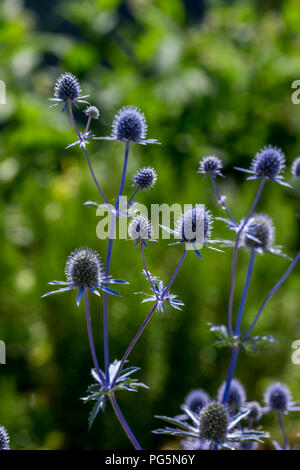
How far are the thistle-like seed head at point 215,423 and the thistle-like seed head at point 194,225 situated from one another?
11.0 inches

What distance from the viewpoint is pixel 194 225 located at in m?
0.71

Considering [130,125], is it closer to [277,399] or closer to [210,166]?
[210,166]

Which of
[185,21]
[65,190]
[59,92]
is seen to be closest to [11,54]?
[65,190]

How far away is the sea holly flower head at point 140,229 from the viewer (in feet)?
2.29

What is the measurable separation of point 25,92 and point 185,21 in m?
1.99

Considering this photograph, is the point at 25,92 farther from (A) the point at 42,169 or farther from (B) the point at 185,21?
(B) the point at 185,21

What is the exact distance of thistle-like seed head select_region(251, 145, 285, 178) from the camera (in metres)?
0.82

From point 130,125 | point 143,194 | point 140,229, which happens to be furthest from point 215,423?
point 143,194

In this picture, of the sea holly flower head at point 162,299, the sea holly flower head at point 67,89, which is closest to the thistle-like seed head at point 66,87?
the sea holly flower head at point 67,89

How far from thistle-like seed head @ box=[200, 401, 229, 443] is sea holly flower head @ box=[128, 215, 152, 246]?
30 cm

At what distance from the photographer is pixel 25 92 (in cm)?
383

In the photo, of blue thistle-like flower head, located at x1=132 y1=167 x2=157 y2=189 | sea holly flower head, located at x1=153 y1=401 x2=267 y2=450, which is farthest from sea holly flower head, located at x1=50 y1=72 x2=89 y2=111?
sea holly flower head, located at x1=153 y1=401 x2=267 y2=450

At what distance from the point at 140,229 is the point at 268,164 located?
27cm

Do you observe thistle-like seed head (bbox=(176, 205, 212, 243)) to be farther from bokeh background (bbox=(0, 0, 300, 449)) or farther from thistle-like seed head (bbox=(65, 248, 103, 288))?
bokeh background (bbox=(0, 0, 300, 449))
